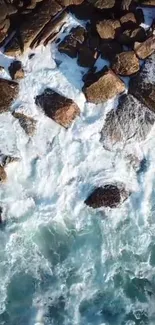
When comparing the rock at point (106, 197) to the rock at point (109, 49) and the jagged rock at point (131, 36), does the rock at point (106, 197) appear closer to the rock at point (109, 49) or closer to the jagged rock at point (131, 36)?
the rock at point (109, 49)

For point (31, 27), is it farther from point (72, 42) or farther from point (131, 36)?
point (131, 36)

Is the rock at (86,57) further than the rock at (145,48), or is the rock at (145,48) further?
the rock at (86,57)

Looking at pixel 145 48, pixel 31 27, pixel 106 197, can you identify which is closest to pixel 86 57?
pixel 145 48

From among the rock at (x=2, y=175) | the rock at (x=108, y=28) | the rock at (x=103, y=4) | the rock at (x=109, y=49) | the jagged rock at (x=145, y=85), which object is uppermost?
the rock at (x=103, y=4)

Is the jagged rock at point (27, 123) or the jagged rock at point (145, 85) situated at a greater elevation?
the jagged rock at point (27, 123)

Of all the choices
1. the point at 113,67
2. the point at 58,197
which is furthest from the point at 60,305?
the point at 113,67

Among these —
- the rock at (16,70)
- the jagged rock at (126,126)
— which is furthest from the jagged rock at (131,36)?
the rock at (16,70)

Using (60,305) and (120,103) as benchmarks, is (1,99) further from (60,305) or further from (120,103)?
(60,305)
